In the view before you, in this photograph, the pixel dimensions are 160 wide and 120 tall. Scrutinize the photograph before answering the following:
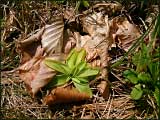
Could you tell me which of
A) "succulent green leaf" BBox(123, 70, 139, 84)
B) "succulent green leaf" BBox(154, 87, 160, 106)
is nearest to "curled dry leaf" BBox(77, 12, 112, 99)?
"succulent green leaf" BBox(123, 70, 139, 84)

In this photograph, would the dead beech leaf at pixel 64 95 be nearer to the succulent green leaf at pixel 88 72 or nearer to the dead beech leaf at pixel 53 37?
the succulent green leaf at pixel 88 72

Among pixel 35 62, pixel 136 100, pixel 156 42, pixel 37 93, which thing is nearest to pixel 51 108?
→ pixel 37 93

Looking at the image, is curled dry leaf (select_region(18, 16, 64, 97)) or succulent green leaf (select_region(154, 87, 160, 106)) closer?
succulent green leaf (select_region(154, 87, 160, 106))

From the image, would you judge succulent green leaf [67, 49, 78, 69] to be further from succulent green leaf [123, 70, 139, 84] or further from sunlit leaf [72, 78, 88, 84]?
succulent green leaf [123, 70, 139, 84]

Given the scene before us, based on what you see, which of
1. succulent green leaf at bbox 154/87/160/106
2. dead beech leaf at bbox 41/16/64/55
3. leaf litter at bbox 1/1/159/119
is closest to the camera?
succulent green leaf at bbox 154/87/160/106

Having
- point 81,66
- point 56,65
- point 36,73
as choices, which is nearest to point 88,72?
point 81,66

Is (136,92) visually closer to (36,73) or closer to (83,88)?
(83,88)
